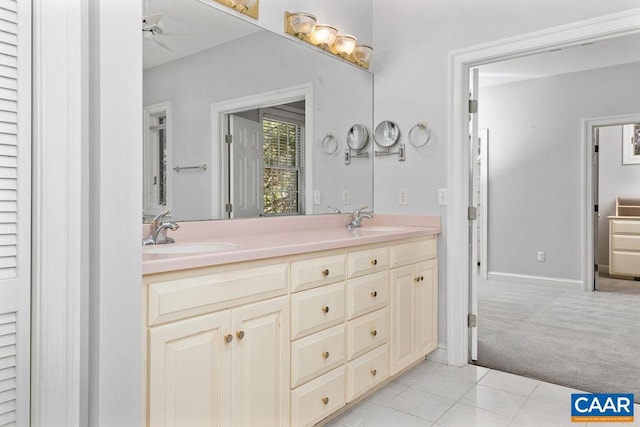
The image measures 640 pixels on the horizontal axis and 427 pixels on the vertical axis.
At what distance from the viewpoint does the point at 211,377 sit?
137 cm

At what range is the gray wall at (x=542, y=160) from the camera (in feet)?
15.8

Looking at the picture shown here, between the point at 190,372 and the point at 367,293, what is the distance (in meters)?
1.00

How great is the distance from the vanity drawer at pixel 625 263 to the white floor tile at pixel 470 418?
4506 millimetres

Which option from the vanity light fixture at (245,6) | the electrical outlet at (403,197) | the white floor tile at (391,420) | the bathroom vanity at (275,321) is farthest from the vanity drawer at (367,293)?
the vanity light fixture at (245,6)

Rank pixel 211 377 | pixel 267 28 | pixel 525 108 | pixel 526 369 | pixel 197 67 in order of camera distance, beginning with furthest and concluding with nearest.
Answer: pixel 525 108, pixel 526 369, pixel 267 28, pixel 197 67, pixel 211 377

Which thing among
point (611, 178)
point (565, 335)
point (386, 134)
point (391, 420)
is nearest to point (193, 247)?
point (391, 420)

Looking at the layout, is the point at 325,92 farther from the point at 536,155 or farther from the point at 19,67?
the point at 536,155

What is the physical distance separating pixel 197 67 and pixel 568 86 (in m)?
4.54

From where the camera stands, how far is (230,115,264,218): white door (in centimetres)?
226

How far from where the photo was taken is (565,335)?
3.29m

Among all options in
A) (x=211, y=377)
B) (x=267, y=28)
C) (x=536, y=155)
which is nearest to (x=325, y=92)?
(x=267, y=28)

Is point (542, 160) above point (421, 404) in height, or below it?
above

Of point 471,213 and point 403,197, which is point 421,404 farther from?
point 403,197

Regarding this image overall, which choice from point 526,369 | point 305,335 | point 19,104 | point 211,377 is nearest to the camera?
point 19,104
